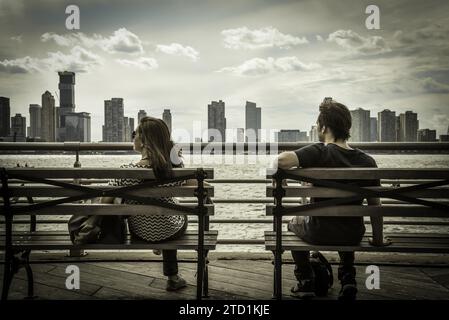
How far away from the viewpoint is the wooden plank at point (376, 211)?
253cm

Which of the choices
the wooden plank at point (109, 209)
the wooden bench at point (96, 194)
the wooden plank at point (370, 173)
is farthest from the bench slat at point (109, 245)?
the wooden plank at point (370, 173)

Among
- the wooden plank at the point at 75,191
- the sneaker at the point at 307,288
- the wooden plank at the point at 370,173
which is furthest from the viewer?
the sneaker at the point at 307,288

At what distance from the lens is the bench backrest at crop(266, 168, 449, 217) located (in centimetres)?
249

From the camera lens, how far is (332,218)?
274cm

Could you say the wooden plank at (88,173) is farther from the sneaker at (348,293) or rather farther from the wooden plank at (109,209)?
the sneaker at (348,293)

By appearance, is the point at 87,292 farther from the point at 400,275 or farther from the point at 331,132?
the point at 400,275

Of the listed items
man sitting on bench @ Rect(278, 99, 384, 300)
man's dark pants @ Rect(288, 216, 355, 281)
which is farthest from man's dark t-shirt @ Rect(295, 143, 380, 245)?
man's dark pants @ Rect(288, 216, 355, 281)

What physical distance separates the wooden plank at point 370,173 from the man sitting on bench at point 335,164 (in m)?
0.19

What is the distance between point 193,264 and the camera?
3.92 meters

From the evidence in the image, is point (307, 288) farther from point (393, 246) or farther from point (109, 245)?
point (109, 245)

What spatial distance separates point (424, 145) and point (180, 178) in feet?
9.38

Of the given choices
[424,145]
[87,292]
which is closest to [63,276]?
[87,292]

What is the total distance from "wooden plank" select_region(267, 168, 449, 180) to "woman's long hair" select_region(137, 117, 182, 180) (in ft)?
3.11

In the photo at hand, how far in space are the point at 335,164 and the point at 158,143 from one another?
4.30ft
